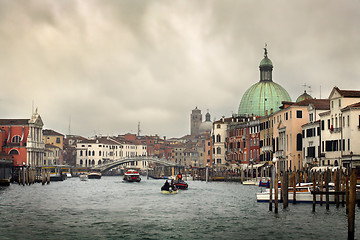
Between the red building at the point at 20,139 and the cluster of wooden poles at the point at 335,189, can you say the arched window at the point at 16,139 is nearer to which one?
the red building at the point at 20,139

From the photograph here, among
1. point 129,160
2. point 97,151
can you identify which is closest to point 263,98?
point 129,160

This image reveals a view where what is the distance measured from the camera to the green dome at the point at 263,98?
95.4 meters

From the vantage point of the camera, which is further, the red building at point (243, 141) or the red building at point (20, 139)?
the red building at point (20, 139)

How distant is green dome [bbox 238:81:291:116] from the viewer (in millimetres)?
95375

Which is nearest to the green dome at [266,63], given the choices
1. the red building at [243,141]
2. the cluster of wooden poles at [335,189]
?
the red building at [243,141]

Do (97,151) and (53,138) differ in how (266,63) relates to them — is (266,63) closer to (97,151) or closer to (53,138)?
(53,138)

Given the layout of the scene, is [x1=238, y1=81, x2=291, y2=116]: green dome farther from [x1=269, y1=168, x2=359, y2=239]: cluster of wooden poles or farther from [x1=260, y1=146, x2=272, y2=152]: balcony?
[x1=269, y1=168, x2=359, y2=239]: cluster of wooden poles

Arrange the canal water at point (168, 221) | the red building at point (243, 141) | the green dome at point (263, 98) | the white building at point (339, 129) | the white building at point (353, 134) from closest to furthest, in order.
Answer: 1. the canal water at point (168, 221)
2. the white building at point (353, 134)
3. the white building at point (339, 129)
4. the red building at point (243, 141)
5. the green dome at point (263, 98)

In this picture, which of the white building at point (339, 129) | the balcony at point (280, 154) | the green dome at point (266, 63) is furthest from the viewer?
the green dome at point (266, 63)

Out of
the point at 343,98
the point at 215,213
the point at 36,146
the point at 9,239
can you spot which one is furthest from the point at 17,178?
the point at 9,239

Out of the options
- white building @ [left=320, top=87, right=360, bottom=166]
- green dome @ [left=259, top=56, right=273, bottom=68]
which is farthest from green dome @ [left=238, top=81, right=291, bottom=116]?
white building @ [left=320, top=87, right=360, bottom=166]

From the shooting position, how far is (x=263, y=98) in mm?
95875

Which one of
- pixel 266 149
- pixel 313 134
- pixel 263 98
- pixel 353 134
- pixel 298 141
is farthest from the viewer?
pixel 263 98

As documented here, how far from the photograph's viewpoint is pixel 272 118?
71.7 m
